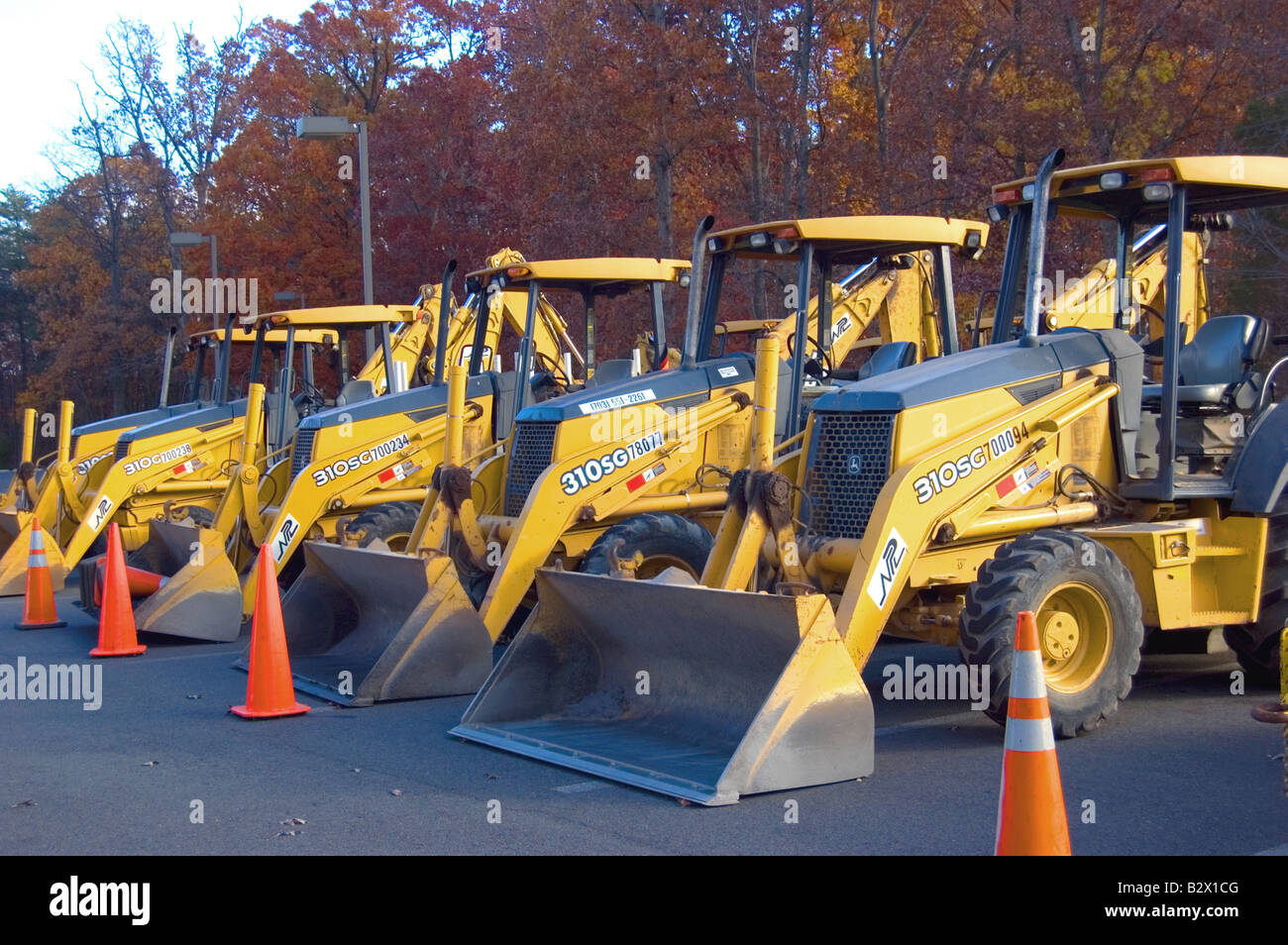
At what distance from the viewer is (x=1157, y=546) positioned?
792 cm

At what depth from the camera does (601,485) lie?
1047 cm

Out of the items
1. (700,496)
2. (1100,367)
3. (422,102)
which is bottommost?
(700,496)

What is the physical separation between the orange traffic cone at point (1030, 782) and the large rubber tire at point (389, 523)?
8301mm

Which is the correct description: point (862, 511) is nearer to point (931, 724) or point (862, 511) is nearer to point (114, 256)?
point (931, 724)

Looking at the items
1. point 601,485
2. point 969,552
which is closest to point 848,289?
point 601,485

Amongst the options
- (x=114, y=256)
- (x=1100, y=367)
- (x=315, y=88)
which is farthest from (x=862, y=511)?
(x=114, y=256)

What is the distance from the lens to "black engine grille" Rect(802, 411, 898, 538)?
7.87 meters

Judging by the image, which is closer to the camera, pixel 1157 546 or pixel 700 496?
pixel 1157 546

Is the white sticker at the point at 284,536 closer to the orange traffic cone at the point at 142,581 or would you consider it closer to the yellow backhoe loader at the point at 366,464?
the yellow backhoe loader at the point at 366,464

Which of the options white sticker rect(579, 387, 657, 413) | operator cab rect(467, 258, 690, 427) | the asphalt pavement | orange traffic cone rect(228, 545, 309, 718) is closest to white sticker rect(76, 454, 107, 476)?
operator cab rect(467, 258, 690, 427)

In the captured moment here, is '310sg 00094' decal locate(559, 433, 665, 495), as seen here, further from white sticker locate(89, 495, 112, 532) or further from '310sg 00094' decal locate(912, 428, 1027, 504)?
white sticker locate(89, 495, 112, 532)

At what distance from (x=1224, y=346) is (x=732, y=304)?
1546 cm

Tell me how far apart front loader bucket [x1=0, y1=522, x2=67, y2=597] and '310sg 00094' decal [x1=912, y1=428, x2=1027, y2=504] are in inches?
454
